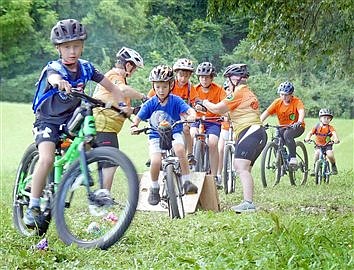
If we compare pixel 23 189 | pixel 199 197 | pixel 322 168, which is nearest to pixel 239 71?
pixel 199 197

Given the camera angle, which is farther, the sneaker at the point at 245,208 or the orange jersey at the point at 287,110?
the orange jersey at the point at 287,110

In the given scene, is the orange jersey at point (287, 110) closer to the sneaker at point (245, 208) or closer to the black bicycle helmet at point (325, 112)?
the black bicycle helmet at point (325, 112)

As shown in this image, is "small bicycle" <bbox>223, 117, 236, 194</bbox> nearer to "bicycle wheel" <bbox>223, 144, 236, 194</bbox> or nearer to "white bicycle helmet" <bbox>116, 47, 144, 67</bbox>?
"bicycle wheel" <bbox>223, 144, 236, 194</bbox>

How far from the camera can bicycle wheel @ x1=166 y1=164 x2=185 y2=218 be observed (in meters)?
4.91

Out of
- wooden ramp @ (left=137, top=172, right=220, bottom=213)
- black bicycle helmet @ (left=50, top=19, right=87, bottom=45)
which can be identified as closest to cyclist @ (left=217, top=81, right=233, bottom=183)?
wooden ramp @ (left=137, top=172, right=220, bottom=213)

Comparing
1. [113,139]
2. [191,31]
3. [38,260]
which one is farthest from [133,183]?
[191,31]

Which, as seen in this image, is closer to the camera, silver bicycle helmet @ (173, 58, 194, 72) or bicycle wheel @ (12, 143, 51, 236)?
bicycle wheel @ (12, 143, 51, 236)

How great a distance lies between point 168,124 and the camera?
16.0 ft

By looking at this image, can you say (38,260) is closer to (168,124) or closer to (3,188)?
(168,124)

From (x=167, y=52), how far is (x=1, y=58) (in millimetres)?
1893

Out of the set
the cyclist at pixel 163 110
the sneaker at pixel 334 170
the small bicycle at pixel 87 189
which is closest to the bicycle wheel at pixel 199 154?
the cyclist at pixel 163 110

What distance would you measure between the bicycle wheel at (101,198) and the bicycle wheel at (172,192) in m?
1.47

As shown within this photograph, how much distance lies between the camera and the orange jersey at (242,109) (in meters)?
5.54

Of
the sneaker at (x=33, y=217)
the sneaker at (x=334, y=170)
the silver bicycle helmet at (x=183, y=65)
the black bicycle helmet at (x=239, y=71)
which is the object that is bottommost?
the sneaker at (x=334, y=170)
